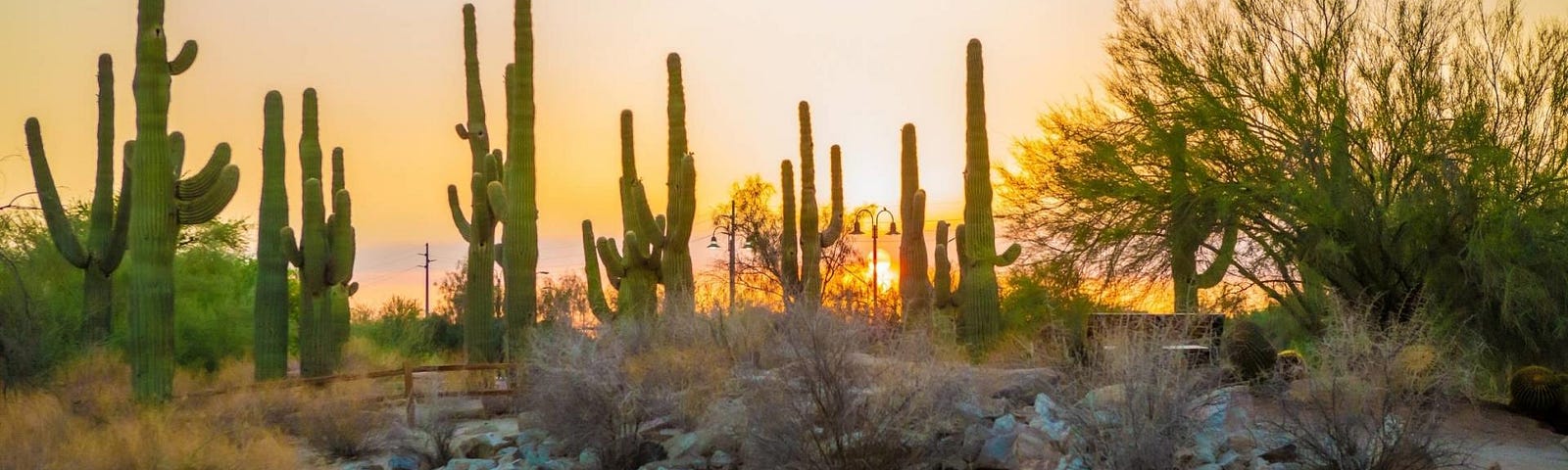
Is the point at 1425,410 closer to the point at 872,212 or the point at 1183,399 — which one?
the point at 1183,399

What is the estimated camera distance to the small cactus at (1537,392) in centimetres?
2142

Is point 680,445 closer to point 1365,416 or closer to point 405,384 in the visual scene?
point 405,384

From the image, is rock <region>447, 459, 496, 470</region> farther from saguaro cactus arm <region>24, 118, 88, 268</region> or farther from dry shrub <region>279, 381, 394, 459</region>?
saguaro cactus arm <region>24, 118, 88, 268</region>

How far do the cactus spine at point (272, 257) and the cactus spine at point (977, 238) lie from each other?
11499 mm

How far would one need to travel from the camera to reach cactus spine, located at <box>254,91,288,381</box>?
79.6 ft

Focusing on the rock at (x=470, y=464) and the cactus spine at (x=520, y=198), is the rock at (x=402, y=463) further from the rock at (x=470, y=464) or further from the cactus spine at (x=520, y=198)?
the cactus spine at (x=520, y=198)

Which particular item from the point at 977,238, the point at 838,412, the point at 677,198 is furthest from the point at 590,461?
the point at 977,238

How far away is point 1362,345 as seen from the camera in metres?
15.0

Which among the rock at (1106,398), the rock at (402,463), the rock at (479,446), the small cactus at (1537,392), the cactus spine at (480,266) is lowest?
the rock at (402,463)

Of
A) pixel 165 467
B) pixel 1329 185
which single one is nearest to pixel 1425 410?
pixel 1329 185

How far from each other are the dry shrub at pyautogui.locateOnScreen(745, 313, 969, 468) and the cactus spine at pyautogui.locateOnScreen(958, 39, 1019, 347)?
1062 centimetres

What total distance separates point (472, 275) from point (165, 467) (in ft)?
33.2

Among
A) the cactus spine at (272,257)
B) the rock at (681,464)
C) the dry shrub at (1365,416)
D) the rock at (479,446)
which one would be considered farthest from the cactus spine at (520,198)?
the dry shrub at (1365,416)

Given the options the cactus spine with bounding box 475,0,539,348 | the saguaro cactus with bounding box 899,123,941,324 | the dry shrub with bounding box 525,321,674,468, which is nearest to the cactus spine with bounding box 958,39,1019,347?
the saguaro cactus with bounding box 899,123,941,324
